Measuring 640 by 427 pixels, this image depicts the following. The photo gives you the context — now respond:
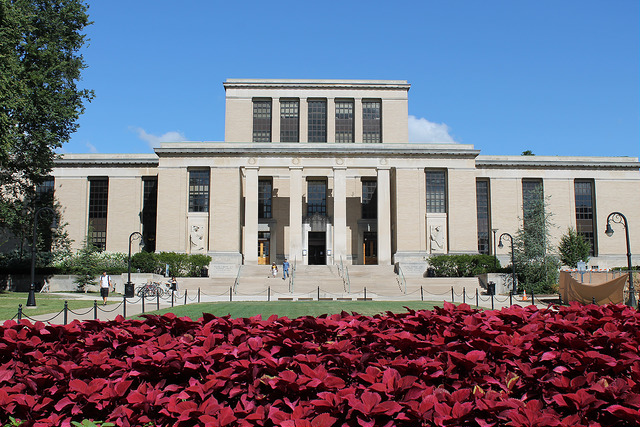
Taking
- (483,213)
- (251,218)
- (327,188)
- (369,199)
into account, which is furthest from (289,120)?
(483,213)

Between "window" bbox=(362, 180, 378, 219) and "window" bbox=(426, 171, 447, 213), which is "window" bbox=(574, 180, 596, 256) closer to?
"window" bbox=(426, 171, 447, 213)

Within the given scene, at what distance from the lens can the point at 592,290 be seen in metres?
27.9

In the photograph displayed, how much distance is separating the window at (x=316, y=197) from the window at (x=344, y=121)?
5.43m

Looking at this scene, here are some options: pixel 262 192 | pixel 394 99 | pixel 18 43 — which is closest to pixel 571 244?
pixel 394 99

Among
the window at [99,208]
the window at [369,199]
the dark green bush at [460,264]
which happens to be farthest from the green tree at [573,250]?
the window at [99,208]

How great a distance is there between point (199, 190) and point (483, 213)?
3088 cm

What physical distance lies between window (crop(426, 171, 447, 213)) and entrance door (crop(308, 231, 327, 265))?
1198 centimetres

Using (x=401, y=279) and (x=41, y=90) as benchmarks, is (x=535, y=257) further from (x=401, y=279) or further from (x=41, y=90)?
(x=41, y=90)

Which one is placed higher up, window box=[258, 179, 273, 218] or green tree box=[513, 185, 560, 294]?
window box=[258, 179, 273, 218]

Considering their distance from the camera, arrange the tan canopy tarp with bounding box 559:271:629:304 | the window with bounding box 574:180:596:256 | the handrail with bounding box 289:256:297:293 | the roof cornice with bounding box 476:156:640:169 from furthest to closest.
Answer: the window with bounding box 574:180:596:256, the roof cornice with bounding box 476:156:640:169, the handrail with bounding box 289:256:297:293, the tan canopy tarp with bounding box 559:271:629:304

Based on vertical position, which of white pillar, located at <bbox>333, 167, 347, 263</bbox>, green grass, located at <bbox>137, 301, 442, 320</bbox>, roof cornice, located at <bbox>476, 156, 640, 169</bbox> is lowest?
green grass, located at <bbox>137, 301, 442, 320</bbox>

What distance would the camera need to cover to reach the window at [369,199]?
57.3 meters

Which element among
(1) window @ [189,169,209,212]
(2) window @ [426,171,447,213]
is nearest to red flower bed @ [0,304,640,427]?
(1) window @ [189,169,209,212]

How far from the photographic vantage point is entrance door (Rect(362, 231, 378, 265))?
56375mm
